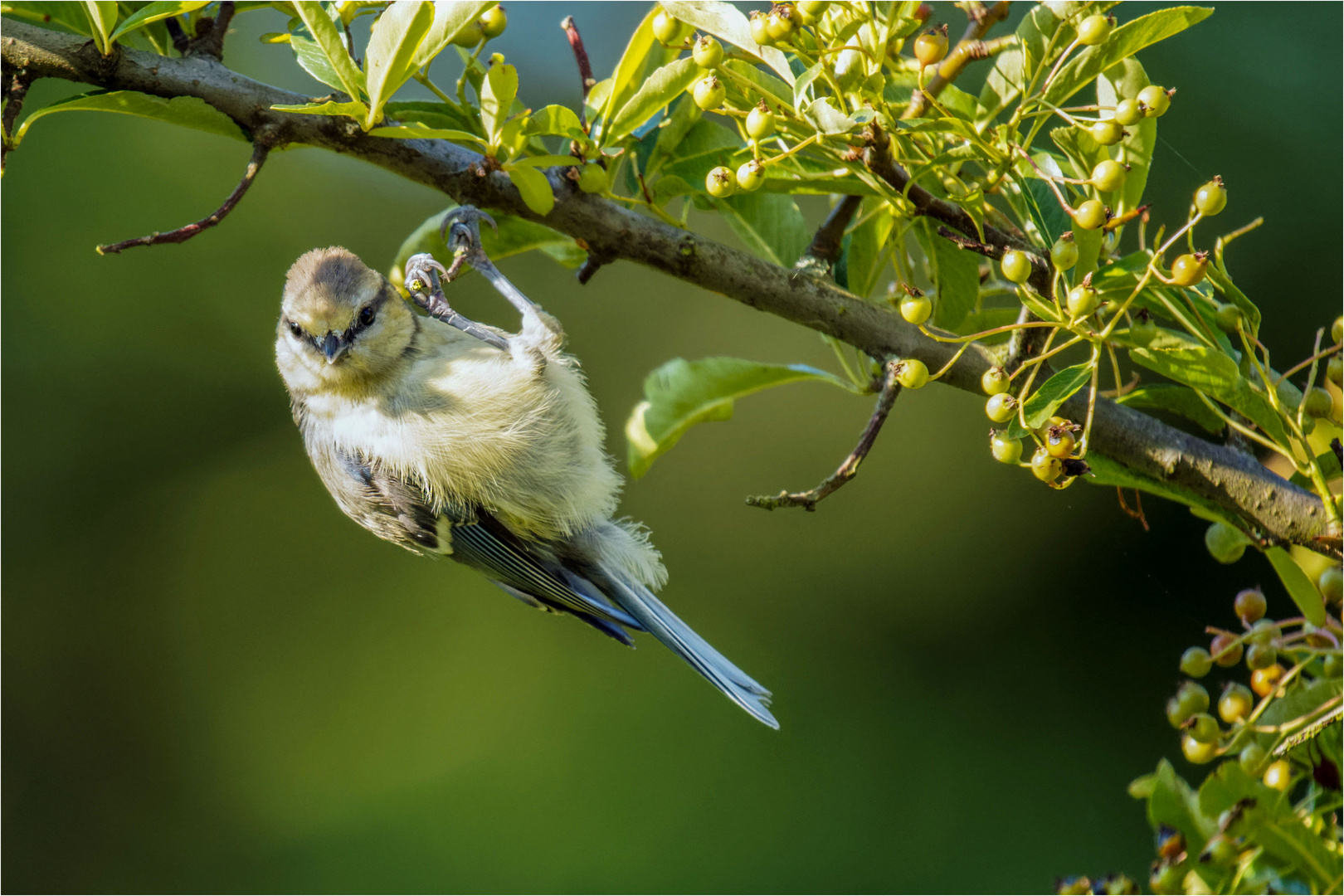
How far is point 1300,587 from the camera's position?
1339mm

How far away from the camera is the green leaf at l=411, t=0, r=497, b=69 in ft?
3.57

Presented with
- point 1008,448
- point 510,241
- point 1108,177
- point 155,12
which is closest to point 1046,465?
point 1008,448

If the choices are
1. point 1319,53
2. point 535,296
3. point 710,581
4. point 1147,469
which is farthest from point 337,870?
point 1319,53

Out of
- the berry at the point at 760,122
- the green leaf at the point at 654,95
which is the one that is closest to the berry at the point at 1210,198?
the berry at the point at 760,122

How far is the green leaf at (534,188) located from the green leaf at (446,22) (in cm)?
15

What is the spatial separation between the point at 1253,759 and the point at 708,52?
1.04 metres

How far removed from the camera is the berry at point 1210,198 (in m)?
0.99

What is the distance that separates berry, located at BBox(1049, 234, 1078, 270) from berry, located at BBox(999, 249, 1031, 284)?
0.09 feet

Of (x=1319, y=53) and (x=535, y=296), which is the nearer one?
(x=1319, y=53)

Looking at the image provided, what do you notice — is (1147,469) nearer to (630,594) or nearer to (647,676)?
(630,594)

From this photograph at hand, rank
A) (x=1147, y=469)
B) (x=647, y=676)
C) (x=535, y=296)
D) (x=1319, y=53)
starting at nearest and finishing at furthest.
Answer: (x=1147, y=469)
(x=1319, y=53)
(x=647, y=676)
(x=535, y=296)

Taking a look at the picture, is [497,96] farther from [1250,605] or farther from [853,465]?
[1250,605]

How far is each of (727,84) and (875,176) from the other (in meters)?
0.18

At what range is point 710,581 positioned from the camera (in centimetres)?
388
